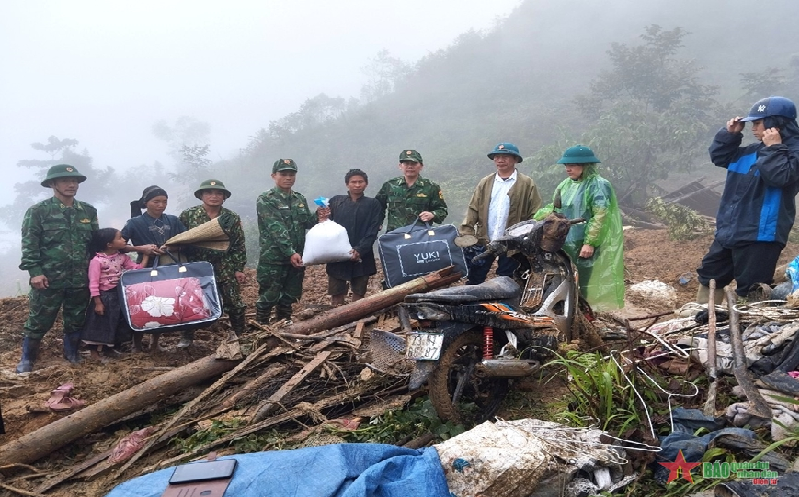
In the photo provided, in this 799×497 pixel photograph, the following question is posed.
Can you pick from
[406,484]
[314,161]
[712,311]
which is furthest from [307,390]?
[314,161]

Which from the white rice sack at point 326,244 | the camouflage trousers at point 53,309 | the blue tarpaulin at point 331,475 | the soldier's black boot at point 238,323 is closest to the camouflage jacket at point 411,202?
the white rice sack at point 326,244

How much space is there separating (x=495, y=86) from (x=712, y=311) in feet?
161

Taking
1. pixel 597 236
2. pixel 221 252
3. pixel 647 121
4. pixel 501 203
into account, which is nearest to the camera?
pixel 597 236

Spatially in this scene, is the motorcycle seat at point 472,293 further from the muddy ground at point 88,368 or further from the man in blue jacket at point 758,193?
the man in blue jacket at point 758,193

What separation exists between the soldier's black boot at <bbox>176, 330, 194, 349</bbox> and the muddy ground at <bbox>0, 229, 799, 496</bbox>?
0.06m

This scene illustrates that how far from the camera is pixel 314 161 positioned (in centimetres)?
4069

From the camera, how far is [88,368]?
186 inches

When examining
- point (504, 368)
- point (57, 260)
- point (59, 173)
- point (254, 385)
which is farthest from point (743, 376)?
point (59, 173)

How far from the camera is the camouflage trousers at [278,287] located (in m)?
5.44

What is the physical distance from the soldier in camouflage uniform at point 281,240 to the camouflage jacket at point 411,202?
0.93 m

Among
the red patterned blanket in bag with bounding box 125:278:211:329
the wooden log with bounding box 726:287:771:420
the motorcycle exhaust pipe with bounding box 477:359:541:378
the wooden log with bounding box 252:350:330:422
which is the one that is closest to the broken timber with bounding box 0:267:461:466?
the wooden log with bounding box 252:350:330:422

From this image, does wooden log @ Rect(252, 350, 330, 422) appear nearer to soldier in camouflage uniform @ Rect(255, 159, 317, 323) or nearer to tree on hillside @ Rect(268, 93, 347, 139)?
soldier in camouflage uniform @ Rect(255, 159, 317, 323)

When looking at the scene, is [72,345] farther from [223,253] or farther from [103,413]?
[103,413]

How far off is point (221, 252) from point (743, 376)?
4.71 m
